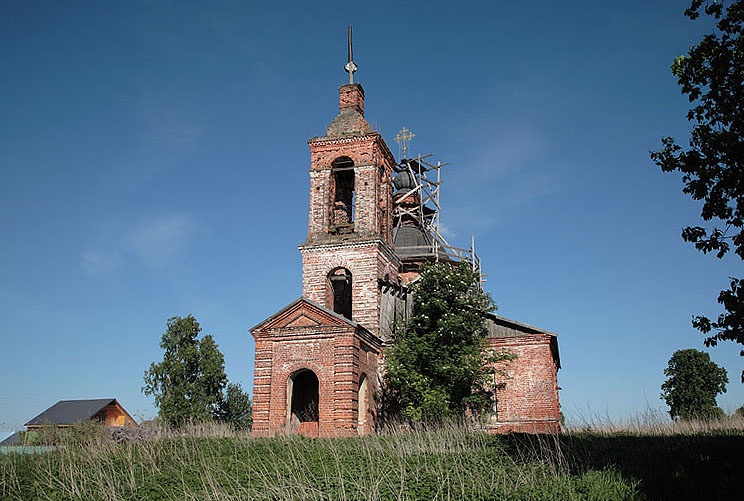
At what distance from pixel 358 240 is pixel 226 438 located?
10087mm

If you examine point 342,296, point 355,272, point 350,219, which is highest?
point 350,219

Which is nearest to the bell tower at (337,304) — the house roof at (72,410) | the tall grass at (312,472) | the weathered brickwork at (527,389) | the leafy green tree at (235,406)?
the weathered brickwork at (527,389)

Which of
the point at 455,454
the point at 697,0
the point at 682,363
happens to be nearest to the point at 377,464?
the point at 455,454

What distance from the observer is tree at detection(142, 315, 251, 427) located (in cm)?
3019

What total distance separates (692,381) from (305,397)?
29714 millimetres

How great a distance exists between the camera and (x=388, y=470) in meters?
9.45

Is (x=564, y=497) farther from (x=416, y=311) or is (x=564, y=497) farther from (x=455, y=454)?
(x=416, y=311)

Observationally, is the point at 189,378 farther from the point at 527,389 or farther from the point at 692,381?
the point at 692,381

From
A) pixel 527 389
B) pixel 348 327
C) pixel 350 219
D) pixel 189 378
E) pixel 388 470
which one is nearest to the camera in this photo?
pixel 388 470

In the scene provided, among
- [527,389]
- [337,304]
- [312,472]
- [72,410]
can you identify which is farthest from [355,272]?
[72,410]

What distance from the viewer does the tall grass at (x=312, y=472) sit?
8422mm

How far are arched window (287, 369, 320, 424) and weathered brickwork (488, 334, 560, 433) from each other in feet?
19.6

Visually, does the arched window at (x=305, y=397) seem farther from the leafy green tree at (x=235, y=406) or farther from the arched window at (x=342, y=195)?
the leafy green tree at (x=235, y=406)

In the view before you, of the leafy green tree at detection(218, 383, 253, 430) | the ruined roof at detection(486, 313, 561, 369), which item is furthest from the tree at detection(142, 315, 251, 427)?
the ruined roof at detection(486, 313, 561, 369)
